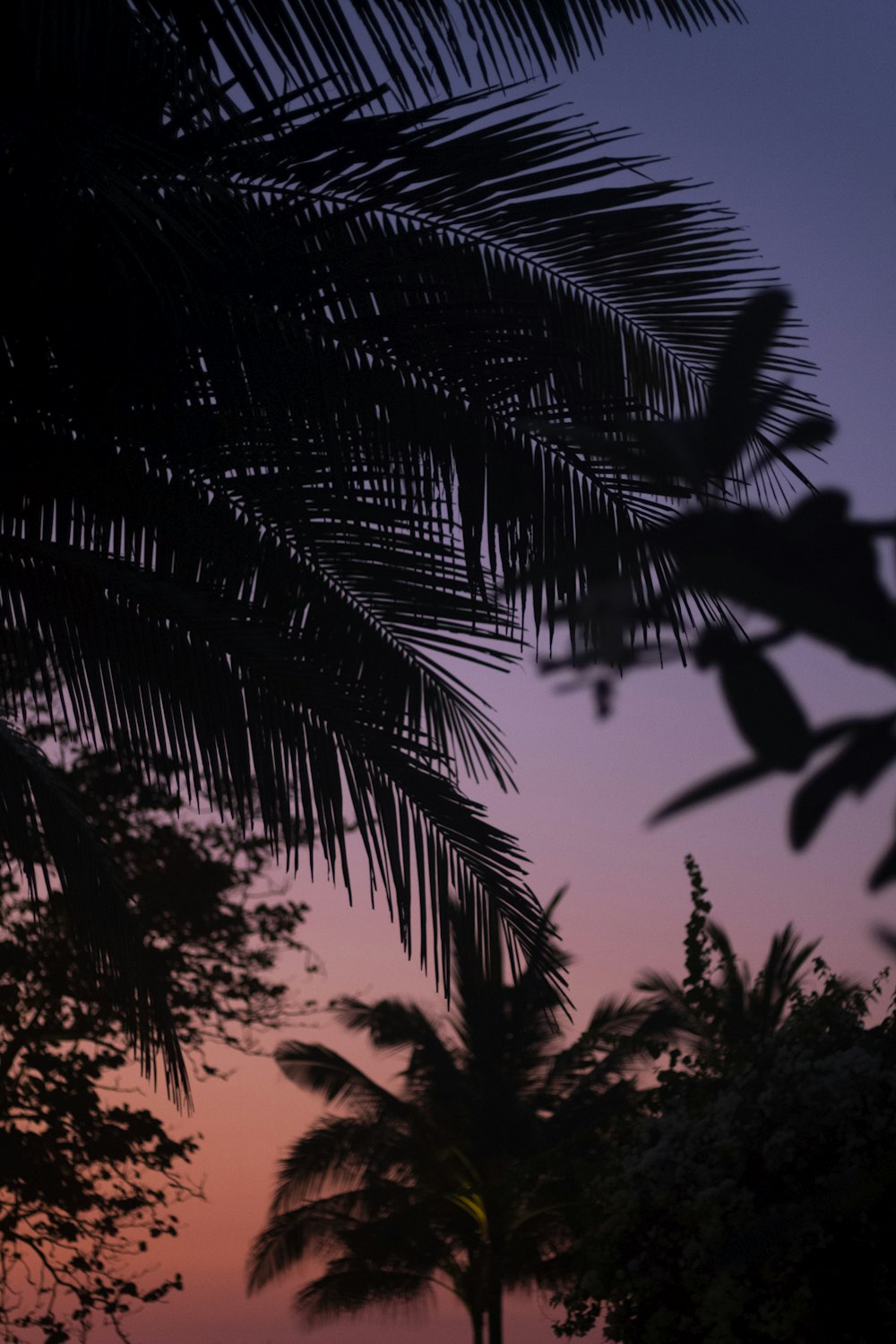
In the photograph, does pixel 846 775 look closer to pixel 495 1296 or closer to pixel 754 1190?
pixel 754 1190

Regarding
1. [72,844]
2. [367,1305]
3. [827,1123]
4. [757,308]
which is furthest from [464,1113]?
[757,308]

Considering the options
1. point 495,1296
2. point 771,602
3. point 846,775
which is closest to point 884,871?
point 846,775

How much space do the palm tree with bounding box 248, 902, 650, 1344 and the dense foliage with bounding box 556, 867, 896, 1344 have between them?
11300 millimetres

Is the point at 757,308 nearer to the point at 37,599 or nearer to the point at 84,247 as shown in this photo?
the point at 84,247

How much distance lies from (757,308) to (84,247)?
12.7ft

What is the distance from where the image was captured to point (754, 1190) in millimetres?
7500

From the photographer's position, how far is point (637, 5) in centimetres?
460

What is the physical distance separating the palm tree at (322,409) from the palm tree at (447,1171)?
51.5ft

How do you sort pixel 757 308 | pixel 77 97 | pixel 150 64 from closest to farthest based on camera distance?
pixel 757 308
pixel 77 97
pixel 150 64

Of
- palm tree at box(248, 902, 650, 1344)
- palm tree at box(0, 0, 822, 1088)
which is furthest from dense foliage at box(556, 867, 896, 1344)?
palm tree at box(248, 902, 650, 1344)

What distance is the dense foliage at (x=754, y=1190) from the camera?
687cm

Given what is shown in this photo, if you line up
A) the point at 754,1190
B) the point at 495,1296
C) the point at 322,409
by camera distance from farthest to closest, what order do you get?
the point at 495,1296 → the point at 754,1190 → the point at 322,409

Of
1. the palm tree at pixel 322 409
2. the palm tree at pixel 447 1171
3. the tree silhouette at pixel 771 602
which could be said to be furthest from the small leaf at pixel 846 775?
the palm tree at pixel 447 1171

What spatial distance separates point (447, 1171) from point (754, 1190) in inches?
565
